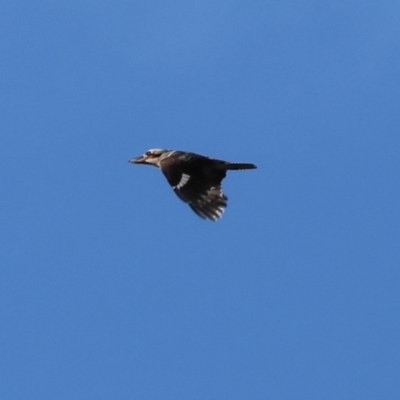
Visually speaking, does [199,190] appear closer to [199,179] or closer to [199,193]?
[199,193]

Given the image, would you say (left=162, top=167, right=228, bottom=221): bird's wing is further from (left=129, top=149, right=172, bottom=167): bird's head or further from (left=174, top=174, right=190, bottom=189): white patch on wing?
(left=129, top=149, right=172, bottom=167): bird's head

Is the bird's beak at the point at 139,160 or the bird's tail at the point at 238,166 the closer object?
the bird's tail at the point at 238,166

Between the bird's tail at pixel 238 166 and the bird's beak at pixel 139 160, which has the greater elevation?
the bird's beak at pixel 139 160

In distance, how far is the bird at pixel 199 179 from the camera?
3378 centimetres

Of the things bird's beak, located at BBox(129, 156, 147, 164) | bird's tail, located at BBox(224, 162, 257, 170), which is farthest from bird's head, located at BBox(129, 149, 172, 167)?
bird's tail, located at BBox(224, 162, 257, 170)

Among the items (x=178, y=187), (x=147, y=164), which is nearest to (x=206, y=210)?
(x=178, y=187)

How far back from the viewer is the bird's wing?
111ft

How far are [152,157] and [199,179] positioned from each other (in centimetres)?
227

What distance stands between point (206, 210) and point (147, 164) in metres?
3.17

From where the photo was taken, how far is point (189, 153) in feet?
114

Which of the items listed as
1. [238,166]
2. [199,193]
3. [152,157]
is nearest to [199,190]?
[199,193]

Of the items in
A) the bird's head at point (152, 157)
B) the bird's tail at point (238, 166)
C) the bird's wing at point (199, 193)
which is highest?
the bird's head at point (152, 157)

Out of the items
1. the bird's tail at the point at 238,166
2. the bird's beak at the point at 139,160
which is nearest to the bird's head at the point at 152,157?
the bird's beak at the point at 139,160

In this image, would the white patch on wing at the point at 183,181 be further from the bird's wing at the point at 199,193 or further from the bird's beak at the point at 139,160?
the bird's beak at the point at 139,160
